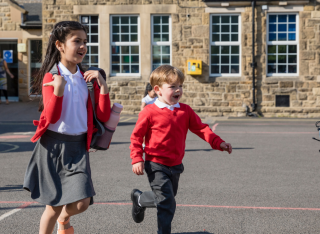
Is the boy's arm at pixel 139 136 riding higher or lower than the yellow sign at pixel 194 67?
lower

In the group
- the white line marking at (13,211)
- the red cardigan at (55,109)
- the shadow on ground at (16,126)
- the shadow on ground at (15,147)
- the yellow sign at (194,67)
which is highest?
the yellow sign at (194,67)

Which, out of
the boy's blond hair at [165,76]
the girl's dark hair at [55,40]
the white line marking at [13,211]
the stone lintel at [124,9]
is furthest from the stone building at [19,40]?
the girl's dark hair at [55,40]

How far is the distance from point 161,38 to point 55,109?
1481cm

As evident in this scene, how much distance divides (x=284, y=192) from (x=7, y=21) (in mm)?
17855

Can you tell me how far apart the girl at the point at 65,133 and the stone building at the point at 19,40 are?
17.8 meters

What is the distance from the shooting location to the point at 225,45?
17.9m

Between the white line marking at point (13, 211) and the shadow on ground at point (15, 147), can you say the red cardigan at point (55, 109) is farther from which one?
the shadow on ground at point (15, 147)

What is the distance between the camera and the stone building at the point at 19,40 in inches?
830

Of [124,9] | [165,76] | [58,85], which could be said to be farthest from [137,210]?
[124,9]

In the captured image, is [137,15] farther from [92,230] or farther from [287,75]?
[92,230]

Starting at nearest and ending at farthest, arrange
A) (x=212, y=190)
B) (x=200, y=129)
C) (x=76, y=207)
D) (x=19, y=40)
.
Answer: (x=76, y=207) < (x=200, y=129) < (x=212, y=190) < (x=19, y=40)

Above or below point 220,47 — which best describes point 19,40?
above

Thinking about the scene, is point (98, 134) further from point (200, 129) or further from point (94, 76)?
point (200, 129)

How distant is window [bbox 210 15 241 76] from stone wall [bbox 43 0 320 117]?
0.34 m
